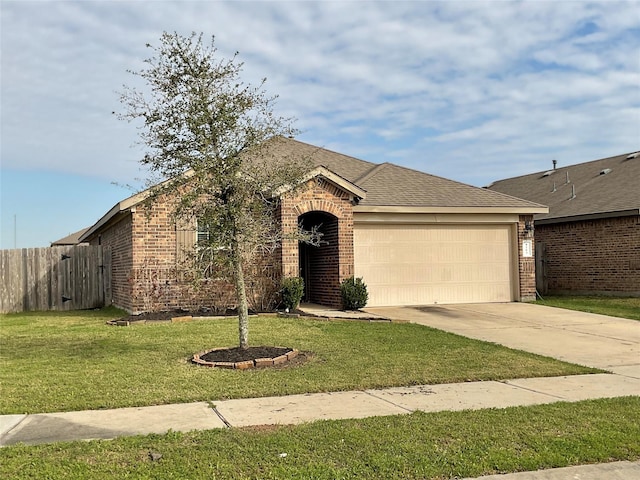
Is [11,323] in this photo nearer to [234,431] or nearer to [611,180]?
[234,431]

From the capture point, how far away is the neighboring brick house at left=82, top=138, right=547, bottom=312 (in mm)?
15117

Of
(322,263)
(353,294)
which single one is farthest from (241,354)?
(322,263)

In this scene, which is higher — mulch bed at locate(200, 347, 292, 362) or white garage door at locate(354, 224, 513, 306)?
white garage door at locate(354, 224, 513, 306)

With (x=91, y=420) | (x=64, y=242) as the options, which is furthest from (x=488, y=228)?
(x=64, y=242)

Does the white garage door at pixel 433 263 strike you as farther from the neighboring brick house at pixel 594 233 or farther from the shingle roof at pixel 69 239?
the shingle roof at pixel 69 239

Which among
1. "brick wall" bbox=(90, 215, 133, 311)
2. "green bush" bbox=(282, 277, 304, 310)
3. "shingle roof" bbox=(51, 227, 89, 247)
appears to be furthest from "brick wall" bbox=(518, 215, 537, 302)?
"shingle roof" bbox=(51, 227, 89, 247)

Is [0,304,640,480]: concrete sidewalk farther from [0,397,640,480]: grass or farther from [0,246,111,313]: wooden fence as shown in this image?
[0,246,111,313]: wooden fence

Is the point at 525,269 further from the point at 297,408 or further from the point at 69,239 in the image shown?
the point at 69,239

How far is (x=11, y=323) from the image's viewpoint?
1441 cm

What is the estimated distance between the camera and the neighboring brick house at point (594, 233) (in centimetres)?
1953

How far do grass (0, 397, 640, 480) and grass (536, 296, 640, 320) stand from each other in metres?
10.8

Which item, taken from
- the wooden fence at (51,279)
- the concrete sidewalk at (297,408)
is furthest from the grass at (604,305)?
the wooden fence at (51,279)

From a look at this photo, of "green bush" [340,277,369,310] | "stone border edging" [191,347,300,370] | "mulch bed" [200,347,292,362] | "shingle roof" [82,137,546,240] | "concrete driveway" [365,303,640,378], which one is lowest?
"concrete driveway" [365,303,640,378]

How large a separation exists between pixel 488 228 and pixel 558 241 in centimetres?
514
